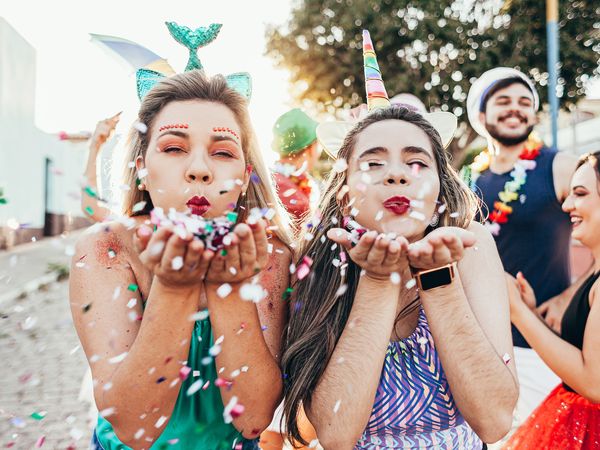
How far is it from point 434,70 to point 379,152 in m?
16.7

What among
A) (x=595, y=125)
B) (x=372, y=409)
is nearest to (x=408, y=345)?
(x=372, y=409)

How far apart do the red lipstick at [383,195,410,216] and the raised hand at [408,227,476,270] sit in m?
0.16

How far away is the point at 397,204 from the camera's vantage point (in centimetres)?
176

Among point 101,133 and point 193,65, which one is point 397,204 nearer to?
point 193,65

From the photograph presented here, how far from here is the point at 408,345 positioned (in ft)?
6.28

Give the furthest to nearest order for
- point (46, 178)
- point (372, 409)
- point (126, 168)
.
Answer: point (46, 178) < point (126, 168) < point (372, 409)

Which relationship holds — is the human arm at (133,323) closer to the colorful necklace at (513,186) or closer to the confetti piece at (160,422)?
the confetti piece at (160,422)

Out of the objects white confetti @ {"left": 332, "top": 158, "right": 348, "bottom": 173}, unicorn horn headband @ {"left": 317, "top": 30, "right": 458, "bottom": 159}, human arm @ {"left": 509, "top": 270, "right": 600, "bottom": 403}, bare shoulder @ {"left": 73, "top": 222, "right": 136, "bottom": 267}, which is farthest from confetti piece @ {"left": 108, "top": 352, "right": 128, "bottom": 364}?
human arm @ {"left": 509, "top": 270, "right": 600, "bottom": 403}

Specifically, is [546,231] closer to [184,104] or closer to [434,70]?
[184,104]

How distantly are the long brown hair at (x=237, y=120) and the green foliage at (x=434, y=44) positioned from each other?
15.6 metres

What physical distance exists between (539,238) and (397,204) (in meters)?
2.41

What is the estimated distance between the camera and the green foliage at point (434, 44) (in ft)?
55.1

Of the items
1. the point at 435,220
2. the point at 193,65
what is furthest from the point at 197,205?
the point at 435,220

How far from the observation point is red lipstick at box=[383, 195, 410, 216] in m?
1.75
